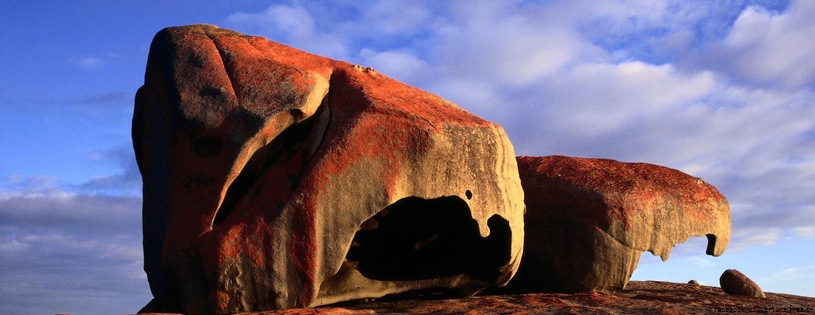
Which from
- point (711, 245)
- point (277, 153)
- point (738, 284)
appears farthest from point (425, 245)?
point (738, 284)

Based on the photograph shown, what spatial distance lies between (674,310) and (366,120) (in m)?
3.76

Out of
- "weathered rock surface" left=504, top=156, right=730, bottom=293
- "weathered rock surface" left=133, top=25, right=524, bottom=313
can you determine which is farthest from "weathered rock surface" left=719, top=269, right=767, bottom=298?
"weathered rock surface" left=133, top=25, right=524, bottom=313

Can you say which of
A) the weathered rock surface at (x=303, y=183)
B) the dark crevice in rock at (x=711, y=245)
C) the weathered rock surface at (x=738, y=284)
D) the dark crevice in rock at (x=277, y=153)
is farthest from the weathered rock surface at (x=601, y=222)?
the dark crevice in rock at (x=277, y=153)

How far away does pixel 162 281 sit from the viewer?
8906mm

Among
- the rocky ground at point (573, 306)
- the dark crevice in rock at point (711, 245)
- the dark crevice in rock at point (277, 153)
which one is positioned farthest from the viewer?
the dark crevice in rock at point (711, 245)

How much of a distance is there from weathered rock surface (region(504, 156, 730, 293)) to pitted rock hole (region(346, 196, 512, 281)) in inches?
45.5

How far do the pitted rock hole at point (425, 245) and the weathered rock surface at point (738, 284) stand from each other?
3978mm

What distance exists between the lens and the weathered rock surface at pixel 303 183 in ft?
27.0

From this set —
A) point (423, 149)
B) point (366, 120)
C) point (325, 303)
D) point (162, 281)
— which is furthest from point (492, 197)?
point (162, 281)

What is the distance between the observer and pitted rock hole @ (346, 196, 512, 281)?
32.1 feet

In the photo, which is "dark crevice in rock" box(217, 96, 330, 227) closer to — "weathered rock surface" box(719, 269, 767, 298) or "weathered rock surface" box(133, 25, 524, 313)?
"weathered rock surface" box(133, 25, 524, 313)

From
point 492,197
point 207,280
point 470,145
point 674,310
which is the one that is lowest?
point 674,310

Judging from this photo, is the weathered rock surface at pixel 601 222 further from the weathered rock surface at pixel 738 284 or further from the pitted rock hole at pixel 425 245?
the pitted rock hole at pixel 425 245

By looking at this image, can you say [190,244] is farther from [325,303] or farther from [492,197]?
[492,197]
